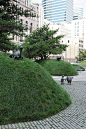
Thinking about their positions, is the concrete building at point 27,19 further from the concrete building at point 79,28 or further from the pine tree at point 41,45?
the concrete building at point 79,28

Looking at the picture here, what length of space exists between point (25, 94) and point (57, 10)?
609 feet

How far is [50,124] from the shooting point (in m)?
5.03

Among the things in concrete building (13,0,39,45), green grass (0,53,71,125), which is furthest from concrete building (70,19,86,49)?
green grass (0,53,71,125)

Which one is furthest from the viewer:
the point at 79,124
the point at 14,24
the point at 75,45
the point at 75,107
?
the point at 75,45

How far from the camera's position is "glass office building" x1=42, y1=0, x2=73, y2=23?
177 metres

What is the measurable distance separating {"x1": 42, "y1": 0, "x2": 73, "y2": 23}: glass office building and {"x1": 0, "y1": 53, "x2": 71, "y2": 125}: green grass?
18125cm

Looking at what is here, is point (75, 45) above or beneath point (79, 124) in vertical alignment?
above

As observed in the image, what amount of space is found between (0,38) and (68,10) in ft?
604

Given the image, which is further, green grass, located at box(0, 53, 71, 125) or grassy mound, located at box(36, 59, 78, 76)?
grassy mound, located at box(36, 59, 78, 76)

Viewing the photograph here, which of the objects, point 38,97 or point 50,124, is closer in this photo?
point 50,124

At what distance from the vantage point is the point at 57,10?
179375 millimetres

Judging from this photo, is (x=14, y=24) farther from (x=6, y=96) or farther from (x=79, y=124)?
(x=79, y=124)

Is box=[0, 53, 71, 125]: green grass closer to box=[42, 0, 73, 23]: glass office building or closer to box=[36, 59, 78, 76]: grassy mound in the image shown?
box=[36, 59, 78, 76]: grassy mound

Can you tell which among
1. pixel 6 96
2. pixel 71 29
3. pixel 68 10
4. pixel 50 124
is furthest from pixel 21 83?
pixel 68 10
